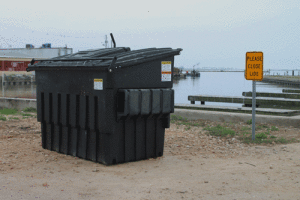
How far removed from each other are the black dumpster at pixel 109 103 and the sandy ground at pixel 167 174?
266mm

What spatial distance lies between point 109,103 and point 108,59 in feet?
2.12

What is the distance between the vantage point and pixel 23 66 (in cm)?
4197

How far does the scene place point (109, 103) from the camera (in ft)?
16.9

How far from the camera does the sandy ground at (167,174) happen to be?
4137 mm

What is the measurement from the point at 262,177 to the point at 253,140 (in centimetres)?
288

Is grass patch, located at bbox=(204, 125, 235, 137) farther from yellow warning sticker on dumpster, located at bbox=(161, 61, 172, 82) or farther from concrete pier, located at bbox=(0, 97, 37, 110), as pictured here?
concrete pier, located at bbox=(0, 97, 37, 110)

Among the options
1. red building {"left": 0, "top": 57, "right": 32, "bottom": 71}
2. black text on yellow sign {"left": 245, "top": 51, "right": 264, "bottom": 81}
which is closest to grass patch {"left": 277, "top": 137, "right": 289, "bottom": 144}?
black text on yellow sign {"left": 245, "top": 51, "right": 264, "bottom": 81}

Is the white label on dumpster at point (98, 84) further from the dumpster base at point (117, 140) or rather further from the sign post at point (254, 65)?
the sign post at point (254, 65)

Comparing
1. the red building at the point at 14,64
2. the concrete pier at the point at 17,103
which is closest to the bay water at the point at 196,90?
the concrete pier at the point at 17,103

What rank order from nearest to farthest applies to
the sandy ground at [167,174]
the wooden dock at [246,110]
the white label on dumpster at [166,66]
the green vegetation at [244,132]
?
1. the sandy ground at [167,174]
2. the white label on dumpster at [166,66]
3. the green vegetation at [244,132]
4. the wooden dock at [246,110]

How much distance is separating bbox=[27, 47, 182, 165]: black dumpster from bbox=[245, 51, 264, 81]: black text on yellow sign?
231 cm

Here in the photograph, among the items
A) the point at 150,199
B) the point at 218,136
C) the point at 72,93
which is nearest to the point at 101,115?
the point at 72,93

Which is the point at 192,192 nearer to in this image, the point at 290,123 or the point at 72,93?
the point at 72,93

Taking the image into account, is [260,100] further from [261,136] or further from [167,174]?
[167,174]
